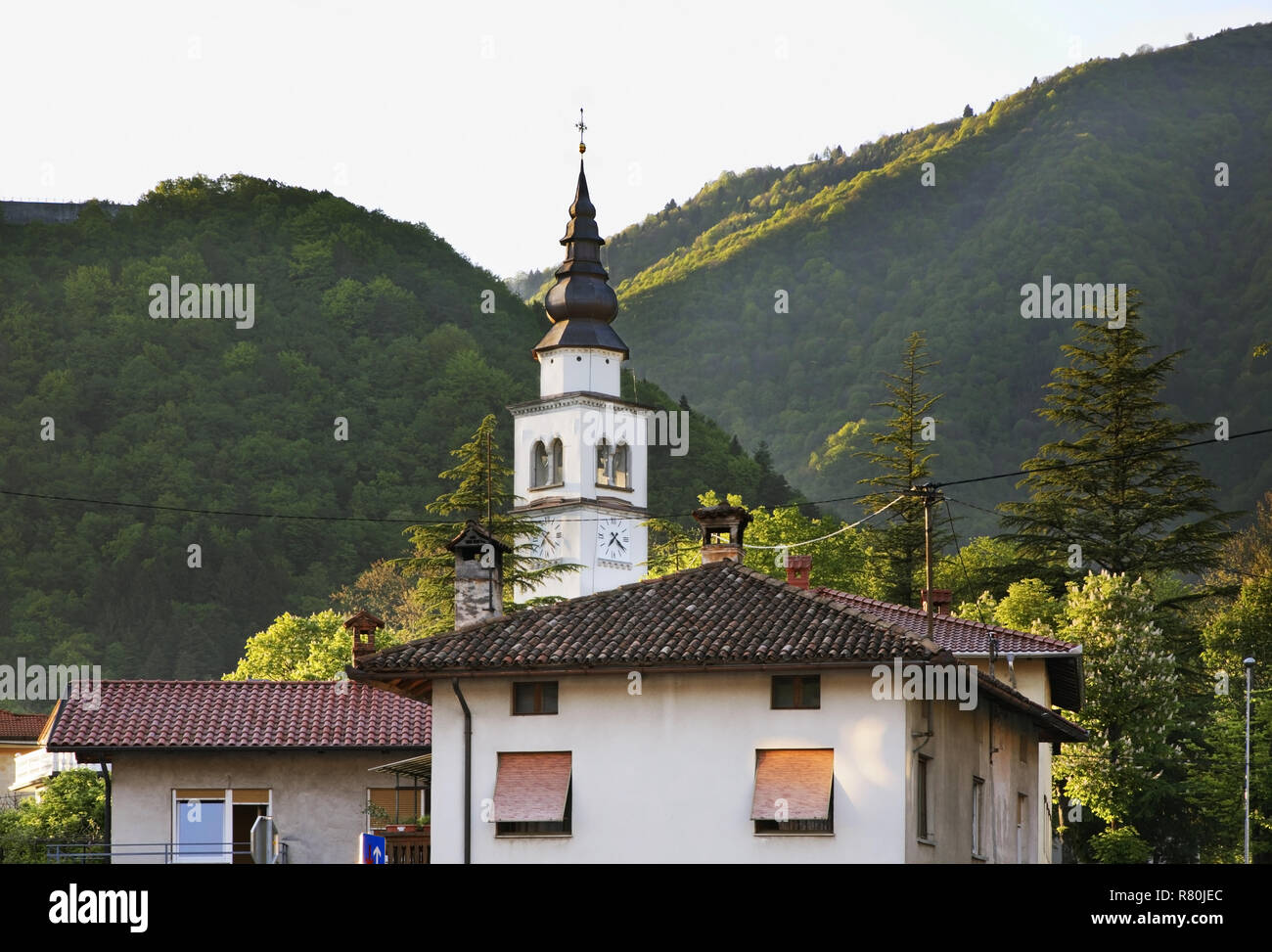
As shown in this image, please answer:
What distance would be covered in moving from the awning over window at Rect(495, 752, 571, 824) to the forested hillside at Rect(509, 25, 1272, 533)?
104m

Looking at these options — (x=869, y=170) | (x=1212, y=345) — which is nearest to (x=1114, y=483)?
(x=1212, y=345)

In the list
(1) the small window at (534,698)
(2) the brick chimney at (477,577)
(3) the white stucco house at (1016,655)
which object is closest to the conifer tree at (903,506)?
(3) the white stucco house at (1016,655)

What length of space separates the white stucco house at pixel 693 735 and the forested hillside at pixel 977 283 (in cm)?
10311

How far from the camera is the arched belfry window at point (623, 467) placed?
10550 centimetres

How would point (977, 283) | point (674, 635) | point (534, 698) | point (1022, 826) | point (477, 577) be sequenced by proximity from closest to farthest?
point (674, 635), point (534, 698), point (477, 577), point (1022, 826), point (977, 283)

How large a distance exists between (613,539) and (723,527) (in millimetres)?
68433

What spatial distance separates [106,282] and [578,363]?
2155 inches

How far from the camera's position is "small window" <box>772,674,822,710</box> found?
94.7ft

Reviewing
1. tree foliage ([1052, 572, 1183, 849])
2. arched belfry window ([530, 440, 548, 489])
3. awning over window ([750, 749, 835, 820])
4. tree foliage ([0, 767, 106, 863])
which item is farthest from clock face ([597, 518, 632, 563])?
awning over window ([750, 749, 835, 820])

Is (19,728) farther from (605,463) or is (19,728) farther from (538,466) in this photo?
(605,463)

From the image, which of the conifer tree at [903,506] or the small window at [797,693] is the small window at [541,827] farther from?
the conifer tree at [903,506]

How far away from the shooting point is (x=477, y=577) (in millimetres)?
34531

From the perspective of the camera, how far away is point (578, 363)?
104750 mm

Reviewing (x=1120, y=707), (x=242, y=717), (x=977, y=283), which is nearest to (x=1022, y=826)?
(x=242, y=717)
